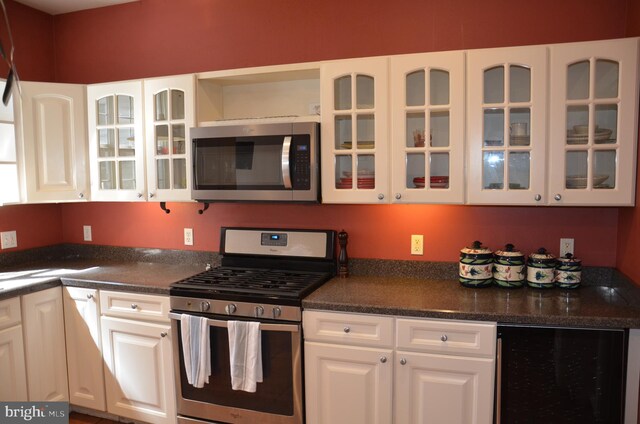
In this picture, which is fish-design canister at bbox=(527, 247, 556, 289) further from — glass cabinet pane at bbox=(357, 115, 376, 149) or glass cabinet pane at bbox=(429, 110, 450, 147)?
glass cabinet pane at bbox=(357, 115, 376, 149)

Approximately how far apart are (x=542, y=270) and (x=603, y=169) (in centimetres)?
55

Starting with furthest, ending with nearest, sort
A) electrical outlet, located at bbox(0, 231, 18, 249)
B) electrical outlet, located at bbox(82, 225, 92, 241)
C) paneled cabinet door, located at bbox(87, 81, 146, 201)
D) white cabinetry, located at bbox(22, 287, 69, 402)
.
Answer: electrical outlet, located at bbox(82, 225, 92, 241) → electrical outlet, located at bbox(0, 231, 18, 249) → paneled cabinet door, located at bbox(87, 81, 146, 201) → white cabinetry, located at bbox(22, 287, 69, 402)

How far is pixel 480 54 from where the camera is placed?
7.02 feet

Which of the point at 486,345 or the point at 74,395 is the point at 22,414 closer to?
the point at 74,395

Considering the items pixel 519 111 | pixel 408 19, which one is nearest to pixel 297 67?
pixel 408 19

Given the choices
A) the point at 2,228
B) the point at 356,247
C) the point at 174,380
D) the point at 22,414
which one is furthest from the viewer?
the point at 2,228

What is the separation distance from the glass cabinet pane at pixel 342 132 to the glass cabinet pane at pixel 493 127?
26.9 inches

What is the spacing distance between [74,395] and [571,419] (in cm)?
270

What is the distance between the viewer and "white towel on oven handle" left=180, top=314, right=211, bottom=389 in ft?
7.50

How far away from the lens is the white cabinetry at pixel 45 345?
253 centimetres

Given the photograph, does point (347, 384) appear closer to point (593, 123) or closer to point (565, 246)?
point (565, 246)

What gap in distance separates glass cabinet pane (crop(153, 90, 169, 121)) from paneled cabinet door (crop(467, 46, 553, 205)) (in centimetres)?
174

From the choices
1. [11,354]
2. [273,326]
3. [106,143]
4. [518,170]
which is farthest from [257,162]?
[11,354]

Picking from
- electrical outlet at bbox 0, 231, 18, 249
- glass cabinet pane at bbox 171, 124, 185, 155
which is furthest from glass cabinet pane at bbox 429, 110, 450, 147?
electrical outlet at bbox 0, 231, 18, 249
